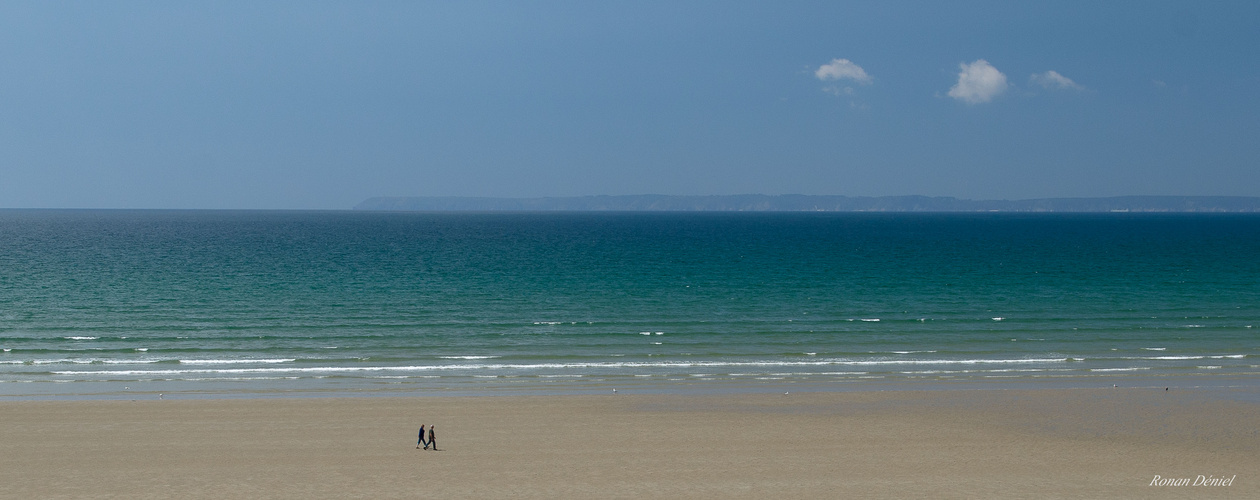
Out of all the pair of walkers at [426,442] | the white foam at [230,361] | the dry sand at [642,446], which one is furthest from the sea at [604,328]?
the pair of walkers at [426,442]

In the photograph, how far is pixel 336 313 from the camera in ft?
128

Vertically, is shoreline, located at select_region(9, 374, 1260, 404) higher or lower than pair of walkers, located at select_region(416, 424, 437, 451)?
lower

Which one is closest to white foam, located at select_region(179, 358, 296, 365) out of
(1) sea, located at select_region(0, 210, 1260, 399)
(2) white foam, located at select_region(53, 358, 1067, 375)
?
(1) sea, located at select_region(0, 210, 1260, 399)

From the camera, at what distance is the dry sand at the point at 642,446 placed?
16.5m

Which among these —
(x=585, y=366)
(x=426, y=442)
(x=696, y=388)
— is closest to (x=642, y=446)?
(x=426, y=442)

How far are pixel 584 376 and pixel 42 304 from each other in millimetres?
28252

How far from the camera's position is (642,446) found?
1916 cm

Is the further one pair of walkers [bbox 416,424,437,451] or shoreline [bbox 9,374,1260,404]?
shoreline [bbox 9,374,1260,404]

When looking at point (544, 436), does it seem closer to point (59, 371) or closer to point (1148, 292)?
point (59, 371)

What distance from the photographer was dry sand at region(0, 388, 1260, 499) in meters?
16.5

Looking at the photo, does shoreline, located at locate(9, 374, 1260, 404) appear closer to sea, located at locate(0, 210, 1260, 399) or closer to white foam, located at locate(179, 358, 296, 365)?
sea, located at locate(0, 210, 1260, 399)

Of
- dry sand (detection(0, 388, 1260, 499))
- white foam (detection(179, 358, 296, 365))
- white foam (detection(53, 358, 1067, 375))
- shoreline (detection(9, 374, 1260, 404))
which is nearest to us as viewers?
dry sand (detection(0, 388, 1260, 499))

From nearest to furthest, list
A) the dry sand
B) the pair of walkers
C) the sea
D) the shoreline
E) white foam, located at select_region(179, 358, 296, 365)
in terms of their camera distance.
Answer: the dry sand, the pair of walkers, the shoreline, the sea, white foam, located at select_region(179, 358, 296, 365)

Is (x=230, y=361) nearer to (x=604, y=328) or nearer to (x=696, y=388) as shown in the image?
(x=604, y=328)
